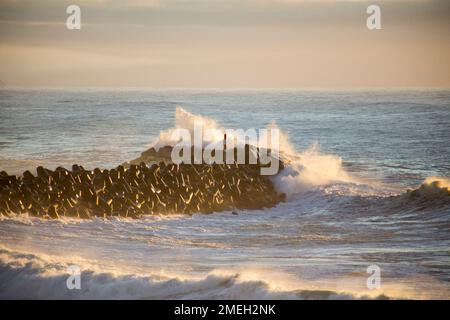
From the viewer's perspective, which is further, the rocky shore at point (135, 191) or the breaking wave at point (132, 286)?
the rocky shore at point (135, 191)

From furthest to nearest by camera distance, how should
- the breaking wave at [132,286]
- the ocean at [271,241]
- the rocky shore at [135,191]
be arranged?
the rocky shore at [135,191], the ocean at [271,241], the breaking wave at [132,286]

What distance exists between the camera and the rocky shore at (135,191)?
22.0 meters

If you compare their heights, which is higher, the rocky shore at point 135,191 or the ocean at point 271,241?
the rocky shore at point 135,191

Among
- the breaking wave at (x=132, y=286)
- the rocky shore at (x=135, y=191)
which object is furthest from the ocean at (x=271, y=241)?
the rocky shore at (x=135, y=191)

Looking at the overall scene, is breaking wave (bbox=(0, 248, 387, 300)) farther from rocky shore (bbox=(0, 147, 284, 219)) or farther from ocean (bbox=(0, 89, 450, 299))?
rocky shore (bbox=(0, 147, 284, 219))

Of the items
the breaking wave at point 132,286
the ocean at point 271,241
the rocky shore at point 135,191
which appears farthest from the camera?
the rocky shore at point 135,191

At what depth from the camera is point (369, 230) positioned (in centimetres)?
2377

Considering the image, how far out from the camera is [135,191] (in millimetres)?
23672

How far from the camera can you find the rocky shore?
866 inches

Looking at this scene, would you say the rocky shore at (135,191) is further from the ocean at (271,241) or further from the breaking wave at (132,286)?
the breaking wave at (132,286)

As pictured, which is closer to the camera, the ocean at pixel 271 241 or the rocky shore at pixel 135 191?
the ocean at pixel 271 241
